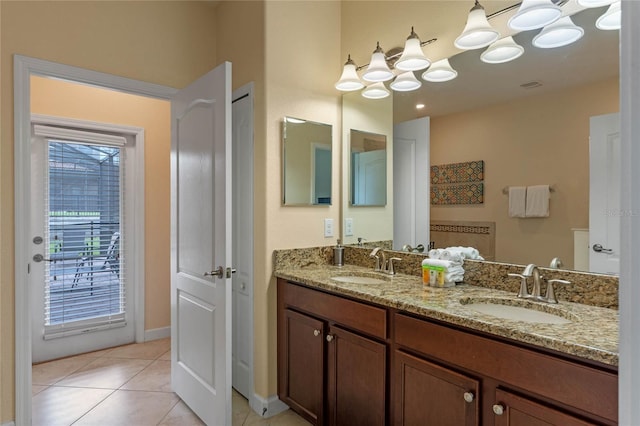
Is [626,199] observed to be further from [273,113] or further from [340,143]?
[340,143]

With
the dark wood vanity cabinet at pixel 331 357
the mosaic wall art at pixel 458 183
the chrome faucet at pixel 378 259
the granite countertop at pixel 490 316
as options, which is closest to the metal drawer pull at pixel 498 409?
the granite countertop at pixel 490 316

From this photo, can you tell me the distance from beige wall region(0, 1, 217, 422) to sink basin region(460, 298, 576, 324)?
2.35 m

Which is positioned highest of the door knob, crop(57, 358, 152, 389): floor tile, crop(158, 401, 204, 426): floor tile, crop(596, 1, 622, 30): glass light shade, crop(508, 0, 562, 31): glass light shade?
crop(508, 0, 562, 31): glass light shade

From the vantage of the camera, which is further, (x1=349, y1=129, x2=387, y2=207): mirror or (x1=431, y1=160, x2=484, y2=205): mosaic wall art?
(x1=349, y1=129, x2=387, y2=207): mirror

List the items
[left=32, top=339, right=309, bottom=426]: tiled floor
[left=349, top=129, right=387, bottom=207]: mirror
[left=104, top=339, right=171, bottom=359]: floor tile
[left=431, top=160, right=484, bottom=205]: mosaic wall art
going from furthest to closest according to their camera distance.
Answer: [left=104, top=339, right=171, bottom=359]: floor tile → [left=349, top=129, right=387, bottom=207]: mirror → [left=32, top=339, right=309, bottom=426]: tiled floor → [left=431, top=160, right=484, bottom=205]: mosaic wall art

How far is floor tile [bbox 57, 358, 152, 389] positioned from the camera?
2703 mm

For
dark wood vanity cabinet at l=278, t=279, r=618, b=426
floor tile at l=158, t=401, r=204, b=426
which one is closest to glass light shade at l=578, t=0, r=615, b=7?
dark wood vanity cabinet at l=278, t=279, r=618, b=426

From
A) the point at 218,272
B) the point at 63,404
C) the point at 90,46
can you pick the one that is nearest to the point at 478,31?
the point at 218,272

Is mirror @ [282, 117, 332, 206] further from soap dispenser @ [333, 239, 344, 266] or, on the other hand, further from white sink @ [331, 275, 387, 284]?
white sink @ [331, 275, 387, 284]

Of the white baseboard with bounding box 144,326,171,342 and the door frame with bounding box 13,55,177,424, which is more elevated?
the door frame with bounding box 13,55,177,424

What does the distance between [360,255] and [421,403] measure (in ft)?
3.68

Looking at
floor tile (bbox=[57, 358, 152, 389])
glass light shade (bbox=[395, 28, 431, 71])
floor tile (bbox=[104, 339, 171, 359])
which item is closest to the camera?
glass light shade (bbox=[395, 28, 431, 71])

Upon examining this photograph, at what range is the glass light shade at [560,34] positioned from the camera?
1609 mm

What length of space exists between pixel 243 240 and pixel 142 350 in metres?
1.68
